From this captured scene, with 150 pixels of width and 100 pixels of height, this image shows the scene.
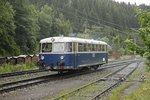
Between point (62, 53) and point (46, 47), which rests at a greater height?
point (46, 47)

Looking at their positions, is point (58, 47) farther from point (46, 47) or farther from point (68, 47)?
point (46, 47)

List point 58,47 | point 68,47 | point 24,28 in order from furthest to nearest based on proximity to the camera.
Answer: point 24,28 → point 58,47 → point 68,47

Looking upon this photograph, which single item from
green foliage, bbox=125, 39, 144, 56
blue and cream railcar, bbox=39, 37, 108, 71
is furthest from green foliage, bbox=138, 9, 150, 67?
blue and cream railcar, bbox=39, 37, 108, 71

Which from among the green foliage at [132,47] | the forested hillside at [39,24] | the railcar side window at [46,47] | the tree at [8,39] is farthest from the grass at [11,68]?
the green foliage at [132,47]

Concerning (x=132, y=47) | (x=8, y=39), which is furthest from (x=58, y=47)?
(x=8, y=39)

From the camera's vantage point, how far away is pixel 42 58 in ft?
85.7

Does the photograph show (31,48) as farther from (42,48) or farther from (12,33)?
(42,48)

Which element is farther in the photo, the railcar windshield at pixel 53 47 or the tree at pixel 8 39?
the tree at pixel 8 39

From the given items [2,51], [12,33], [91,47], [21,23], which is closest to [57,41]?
[91,47]

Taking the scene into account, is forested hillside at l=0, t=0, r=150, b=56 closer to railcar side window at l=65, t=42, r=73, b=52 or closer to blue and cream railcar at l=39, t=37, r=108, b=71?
blue and cream railcar at l=39, t=37, r=108, b=71

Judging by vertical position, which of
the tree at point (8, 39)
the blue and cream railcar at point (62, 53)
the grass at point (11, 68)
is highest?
the tree at point (8, 39)

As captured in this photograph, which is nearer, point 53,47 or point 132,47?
point 132,47

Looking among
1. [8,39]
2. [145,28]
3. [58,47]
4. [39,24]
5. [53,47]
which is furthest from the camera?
[39,24]

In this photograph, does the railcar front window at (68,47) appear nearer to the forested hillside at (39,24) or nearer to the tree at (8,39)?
the forested hillside at (39,24)
